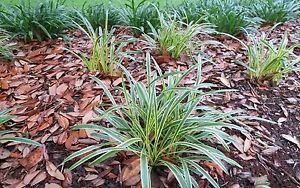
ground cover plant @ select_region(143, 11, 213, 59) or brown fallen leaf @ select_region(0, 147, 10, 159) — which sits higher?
ground cover plant @ select_region(143, 11, 213, 59)

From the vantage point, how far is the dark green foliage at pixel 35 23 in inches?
117

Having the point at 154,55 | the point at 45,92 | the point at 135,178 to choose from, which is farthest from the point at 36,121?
the point at 154,55

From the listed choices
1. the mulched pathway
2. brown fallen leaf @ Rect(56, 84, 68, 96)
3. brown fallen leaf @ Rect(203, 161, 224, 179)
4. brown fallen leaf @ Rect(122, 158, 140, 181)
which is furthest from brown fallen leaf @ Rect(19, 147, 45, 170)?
brown fallen leaf @ Rect(203, 161, 224, 179)

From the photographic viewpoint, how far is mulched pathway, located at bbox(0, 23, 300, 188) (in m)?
1.67

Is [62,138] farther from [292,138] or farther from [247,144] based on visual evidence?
[292,138]

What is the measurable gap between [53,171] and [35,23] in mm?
1661

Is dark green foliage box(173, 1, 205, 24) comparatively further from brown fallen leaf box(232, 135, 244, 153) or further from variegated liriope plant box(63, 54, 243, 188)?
variegated liriope plant box(63, 54, 243, 188)

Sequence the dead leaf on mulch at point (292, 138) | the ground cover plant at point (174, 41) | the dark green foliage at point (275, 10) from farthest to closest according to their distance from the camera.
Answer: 1. the dark green foliage at point (275, 10)
2. the ground cover plant at point (174, 41)
3. the dead leaf on mulch at point (292, 138)

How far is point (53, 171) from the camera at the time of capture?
166 centimetres

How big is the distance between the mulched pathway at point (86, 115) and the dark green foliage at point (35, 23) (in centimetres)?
16

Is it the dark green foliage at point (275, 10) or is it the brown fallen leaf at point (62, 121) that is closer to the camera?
the brown fallen leaf at point (62, 121)

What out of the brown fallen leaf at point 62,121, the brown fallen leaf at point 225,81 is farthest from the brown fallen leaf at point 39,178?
the brown fallen leaf at point 225,81

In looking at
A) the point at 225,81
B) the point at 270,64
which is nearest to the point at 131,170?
→ the point at 225,81

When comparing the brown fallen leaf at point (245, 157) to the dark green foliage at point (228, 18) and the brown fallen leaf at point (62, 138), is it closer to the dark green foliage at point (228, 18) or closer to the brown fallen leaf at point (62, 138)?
the brown fallen leaf at point (62, 138)
